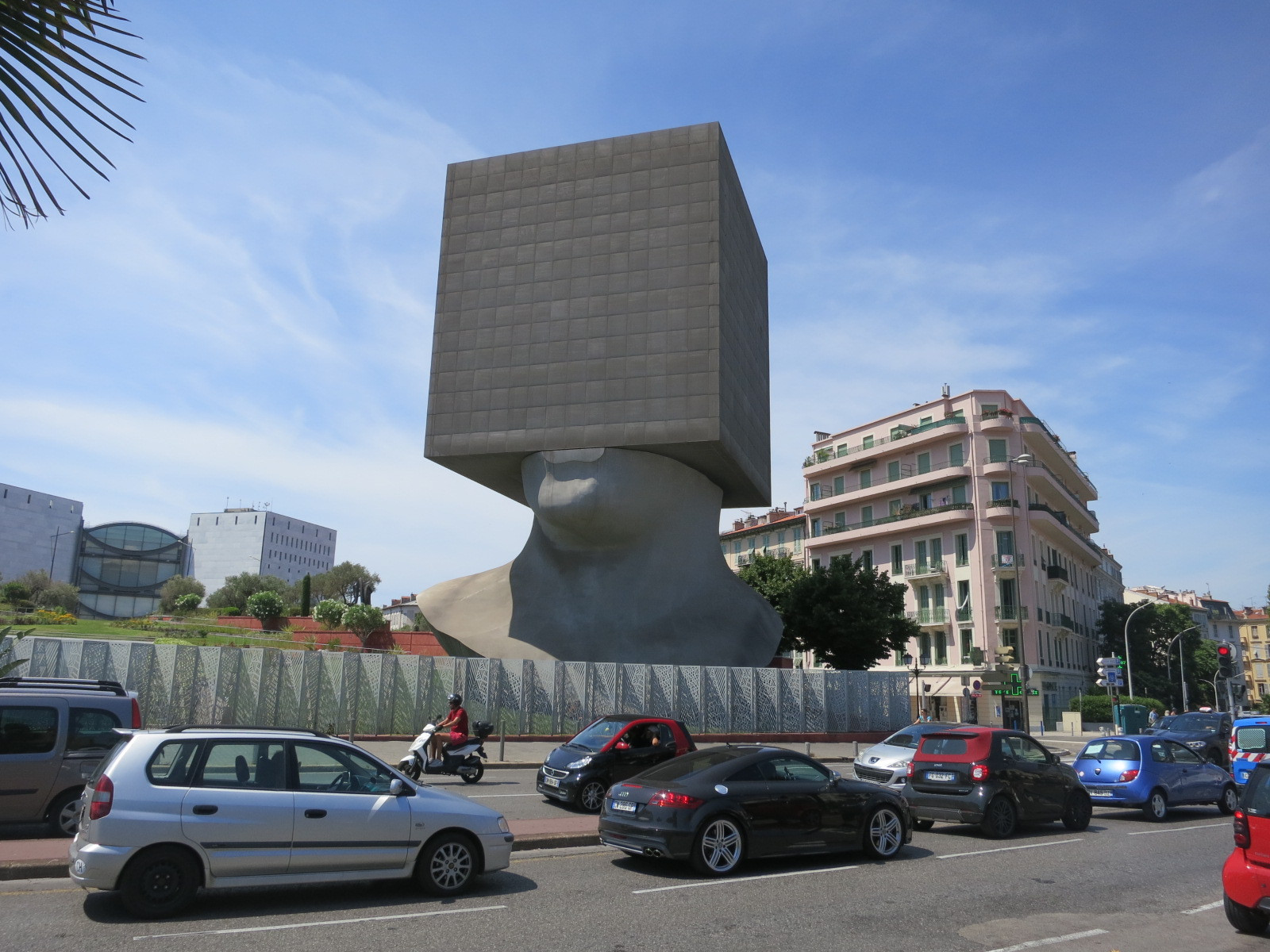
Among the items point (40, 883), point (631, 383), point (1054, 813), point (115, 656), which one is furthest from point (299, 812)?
point (631, 383)

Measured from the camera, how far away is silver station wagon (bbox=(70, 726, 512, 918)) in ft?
24.1

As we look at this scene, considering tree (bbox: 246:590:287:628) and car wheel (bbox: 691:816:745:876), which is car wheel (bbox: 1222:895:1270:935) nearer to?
car wheel (bbox: 691:816:745:876)

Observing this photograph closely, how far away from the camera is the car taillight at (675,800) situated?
9.56 metres

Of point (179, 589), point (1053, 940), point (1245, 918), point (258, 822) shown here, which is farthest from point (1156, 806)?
point (179, 589)

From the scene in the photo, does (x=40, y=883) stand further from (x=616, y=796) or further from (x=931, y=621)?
(x=931, y=621)

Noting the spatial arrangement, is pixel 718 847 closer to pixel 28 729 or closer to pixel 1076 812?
pixel 1076 812

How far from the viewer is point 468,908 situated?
7.95m

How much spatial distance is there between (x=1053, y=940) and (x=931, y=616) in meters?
54.8

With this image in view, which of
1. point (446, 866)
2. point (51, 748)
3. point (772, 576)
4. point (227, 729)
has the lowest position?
point (446, 866)

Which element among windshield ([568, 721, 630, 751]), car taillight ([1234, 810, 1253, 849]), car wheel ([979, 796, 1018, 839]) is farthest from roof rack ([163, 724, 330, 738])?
car wheel ([979, 796, 1018, 839])

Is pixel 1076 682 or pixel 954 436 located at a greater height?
pixel 954 436

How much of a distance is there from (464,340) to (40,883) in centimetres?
3301

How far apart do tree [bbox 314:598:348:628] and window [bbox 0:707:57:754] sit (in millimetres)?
42006

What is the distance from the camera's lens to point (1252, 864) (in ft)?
24.4
